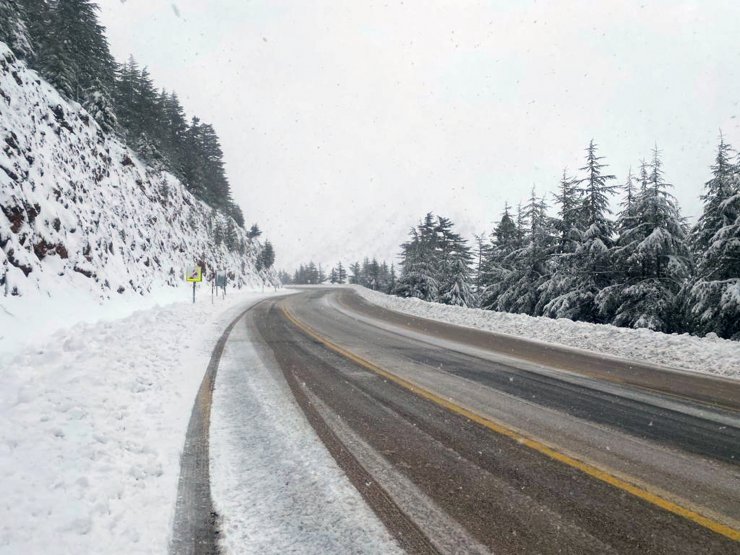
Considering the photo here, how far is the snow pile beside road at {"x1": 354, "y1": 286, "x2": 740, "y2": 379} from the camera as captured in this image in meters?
8.98

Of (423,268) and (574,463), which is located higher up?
(423,268)

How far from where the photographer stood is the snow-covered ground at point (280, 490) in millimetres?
2691

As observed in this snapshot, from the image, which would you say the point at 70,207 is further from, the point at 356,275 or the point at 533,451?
the point at 356,275

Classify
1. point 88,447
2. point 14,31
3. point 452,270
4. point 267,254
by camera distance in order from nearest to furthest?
1. point 88,447
2. point 14,31
3. point 452,270
4. point 267,254

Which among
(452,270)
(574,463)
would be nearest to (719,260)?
(574,463)

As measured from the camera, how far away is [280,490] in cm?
334

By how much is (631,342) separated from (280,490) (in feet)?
35.3

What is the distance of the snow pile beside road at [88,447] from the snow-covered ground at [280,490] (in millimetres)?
419

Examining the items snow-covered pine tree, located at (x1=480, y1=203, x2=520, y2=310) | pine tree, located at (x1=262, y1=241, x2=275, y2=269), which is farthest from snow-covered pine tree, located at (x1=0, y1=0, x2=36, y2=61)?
pine tree, located at (x1=262, y1=241, x2=275, y2=269)

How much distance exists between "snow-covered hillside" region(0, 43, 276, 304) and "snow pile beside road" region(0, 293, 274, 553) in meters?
8.31

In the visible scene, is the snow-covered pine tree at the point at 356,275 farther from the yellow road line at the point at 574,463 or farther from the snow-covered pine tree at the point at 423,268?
the yellow road line at the point at 574,463

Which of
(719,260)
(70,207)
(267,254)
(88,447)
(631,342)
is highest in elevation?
(267,254)

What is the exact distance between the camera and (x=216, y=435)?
4551 millimetres

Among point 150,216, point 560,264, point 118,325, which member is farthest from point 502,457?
point 150,216
